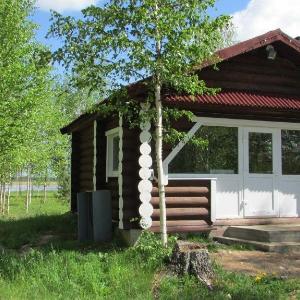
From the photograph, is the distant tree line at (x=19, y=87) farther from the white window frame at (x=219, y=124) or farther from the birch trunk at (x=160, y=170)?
the birch trunk at (x=160, y=170)

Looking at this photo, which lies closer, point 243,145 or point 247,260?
point 247,260

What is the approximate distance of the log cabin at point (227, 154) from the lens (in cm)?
1091

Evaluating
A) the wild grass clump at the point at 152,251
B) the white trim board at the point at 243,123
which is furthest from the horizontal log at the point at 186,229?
the white trim board at the point at 243,123

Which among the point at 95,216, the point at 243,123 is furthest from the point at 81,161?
the point at 243,123

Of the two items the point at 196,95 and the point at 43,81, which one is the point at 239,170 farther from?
Answer: the point at 43,81

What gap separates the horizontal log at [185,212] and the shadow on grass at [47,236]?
117cm


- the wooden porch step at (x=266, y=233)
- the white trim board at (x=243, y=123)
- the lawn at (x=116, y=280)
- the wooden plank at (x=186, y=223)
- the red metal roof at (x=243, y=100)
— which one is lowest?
the lawn at (x=116, y=280)

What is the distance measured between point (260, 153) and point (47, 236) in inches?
218

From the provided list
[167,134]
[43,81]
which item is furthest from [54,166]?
[167,134]

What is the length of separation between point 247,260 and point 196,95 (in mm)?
3589

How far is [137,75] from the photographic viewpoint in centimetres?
921

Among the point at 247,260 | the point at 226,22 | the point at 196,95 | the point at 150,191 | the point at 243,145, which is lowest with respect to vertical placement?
the point at 247,260

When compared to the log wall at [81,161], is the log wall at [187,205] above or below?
below

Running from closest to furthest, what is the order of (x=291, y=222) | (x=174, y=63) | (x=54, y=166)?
(x=174, y=63)
(x=291, y=222)
(x=54, y=166)
